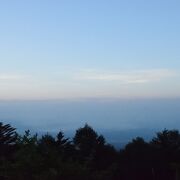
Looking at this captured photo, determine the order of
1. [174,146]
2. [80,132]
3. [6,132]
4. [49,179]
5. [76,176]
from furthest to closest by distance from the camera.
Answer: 1. [80,132]
2. [174,146]
3. [6,132]
4. [76,176]
5. [49,179]

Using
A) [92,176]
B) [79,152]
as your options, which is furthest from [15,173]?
[79,152]

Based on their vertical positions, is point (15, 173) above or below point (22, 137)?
below

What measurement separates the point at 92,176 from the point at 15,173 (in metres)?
3.98

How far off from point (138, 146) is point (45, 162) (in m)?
17.0

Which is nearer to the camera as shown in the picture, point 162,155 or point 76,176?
point 76,176

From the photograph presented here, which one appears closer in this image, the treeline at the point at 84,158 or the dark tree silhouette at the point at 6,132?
the treeline at the point at 84,158

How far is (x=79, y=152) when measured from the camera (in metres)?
42.7

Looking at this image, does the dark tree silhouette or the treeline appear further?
the dark tree silhouette

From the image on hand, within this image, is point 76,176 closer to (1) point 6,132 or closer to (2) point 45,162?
(2) point 45,162

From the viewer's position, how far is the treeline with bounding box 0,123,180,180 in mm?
21078

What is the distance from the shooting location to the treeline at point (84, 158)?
69.2 ft

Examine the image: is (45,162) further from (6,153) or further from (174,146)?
(174,146)

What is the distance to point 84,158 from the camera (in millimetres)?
37906

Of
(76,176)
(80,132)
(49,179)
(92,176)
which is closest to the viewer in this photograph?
(49,179)
